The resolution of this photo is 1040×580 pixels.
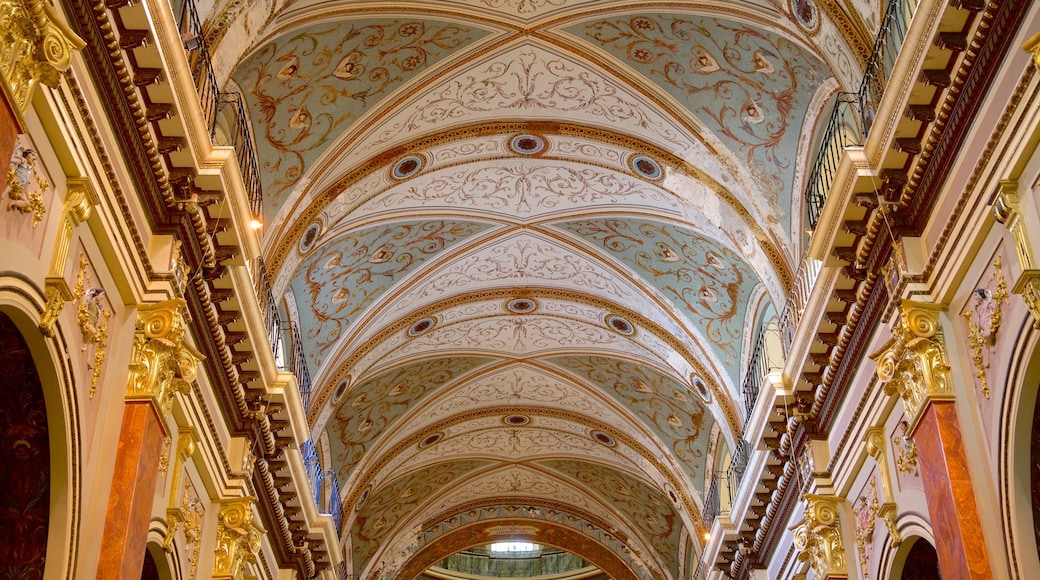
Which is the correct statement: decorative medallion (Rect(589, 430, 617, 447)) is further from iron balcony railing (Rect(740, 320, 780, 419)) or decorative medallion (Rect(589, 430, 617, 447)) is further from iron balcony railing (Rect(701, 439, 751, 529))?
iron balcony railing (Rect(740, 320, 780, 419))

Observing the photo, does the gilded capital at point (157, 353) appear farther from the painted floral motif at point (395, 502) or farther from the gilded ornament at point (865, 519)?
the painted floral motif at point (395, 502)

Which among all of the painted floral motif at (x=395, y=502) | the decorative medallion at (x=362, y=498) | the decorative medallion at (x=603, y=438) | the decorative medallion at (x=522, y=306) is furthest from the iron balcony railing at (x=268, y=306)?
the painted floral motif at (x=395, y=502)

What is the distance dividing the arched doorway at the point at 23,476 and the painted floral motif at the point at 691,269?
33.3 ft

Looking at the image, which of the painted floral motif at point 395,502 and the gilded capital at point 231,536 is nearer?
the gilded capital at point 231,536

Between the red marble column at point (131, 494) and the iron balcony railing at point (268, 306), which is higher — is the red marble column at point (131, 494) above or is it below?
below

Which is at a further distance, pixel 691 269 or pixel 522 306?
pixel 522 306

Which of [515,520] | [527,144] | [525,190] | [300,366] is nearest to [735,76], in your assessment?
[527,144]

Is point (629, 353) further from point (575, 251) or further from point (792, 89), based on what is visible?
point (792, 89)

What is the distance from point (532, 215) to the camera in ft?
56.9

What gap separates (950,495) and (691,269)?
8.40 m

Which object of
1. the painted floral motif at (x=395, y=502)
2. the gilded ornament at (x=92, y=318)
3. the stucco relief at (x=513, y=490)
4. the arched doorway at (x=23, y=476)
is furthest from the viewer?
the stucco relief at (x=513, y=490)

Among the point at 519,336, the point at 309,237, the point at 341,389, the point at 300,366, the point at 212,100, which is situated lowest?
the point at 212,100

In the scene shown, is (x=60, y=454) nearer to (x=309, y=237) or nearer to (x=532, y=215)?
(x=309, y=237)

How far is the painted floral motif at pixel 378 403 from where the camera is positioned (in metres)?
20.5
